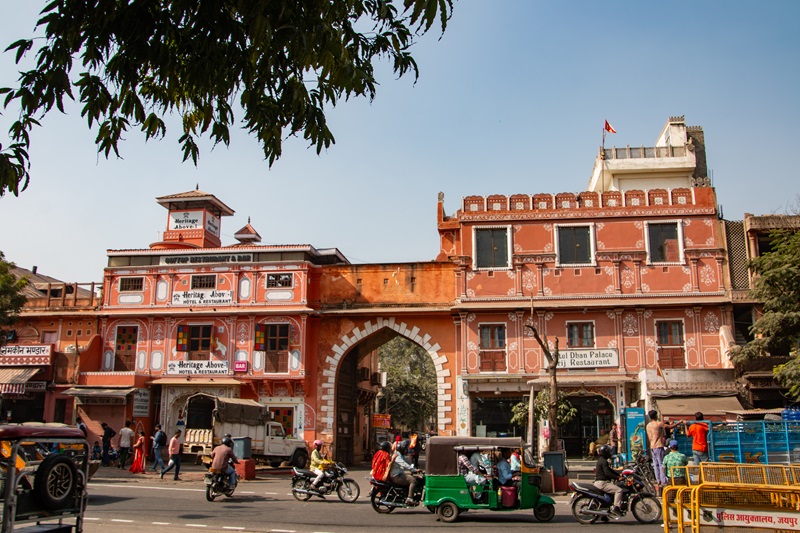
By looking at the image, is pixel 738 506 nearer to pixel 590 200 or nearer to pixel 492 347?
pixel 492 347

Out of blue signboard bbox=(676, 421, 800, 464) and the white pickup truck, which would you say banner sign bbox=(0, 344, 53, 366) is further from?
blue signboard bbox=(676, 421, 800, 464)

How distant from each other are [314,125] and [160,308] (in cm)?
2822

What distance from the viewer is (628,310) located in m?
28.5

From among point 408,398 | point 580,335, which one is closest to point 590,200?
point 580,335

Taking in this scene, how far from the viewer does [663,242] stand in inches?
1142

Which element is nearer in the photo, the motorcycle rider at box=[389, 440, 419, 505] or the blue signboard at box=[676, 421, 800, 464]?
the motorcycle rider at box=[389, 440, 419, 505]

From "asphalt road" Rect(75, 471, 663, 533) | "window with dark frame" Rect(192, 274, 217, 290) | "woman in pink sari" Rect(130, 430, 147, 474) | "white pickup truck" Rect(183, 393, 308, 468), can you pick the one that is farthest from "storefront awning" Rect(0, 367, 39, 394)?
"asphalt road" Rect(75, 471, 663, 533)

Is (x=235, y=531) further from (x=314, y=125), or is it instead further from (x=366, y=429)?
(x=366, y=429)

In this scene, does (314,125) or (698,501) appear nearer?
(314,125)

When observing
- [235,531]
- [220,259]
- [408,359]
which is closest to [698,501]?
[235,531]

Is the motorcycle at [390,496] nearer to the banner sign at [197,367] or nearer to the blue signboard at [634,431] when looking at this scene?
the blue signboard at [634,431]

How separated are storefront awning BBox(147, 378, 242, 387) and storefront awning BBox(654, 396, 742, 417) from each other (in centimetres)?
1569

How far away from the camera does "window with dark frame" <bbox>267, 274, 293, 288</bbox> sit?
31094 mm

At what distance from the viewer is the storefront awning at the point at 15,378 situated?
99.8ft
